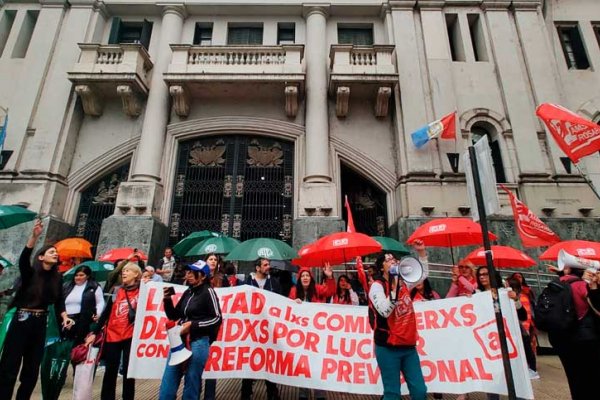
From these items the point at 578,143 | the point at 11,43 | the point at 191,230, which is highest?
the point at 11,43

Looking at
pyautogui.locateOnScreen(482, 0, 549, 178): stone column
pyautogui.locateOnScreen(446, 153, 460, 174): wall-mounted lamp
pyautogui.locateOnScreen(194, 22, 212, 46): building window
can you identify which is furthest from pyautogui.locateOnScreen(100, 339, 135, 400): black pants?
pyautogui.locateOnScreen(194, 22, 212, 46): building window

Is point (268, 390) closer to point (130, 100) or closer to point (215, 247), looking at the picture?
point (215, 247)

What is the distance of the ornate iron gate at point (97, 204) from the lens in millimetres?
11617

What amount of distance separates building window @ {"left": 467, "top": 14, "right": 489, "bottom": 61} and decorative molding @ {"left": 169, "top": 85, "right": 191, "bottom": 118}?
11.5 metres

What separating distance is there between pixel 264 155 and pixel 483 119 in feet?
26.4

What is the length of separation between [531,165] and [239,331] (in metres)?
11.0

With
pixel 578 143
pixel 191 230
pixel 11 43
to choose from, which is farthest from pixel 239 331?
pixel 11 43

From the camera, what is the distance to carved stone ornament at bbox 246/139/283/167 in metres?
12.3

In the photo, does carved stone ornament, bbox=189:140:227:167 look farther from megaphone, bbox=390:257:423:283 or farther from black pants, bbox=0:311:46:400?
megaphone, bbox=390:257:423:283

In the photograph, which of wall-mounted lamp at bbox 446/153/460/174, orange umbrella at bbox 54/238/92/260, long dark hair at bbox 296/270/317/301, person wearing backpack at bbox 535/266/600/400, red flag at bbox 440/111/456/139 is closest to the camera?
person wearing backpack at bbox 535/266/600/400

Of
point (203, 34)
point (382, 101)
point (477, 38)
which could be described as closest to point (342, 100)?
point (382, 101)

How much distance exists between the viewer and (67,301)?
16.3ft

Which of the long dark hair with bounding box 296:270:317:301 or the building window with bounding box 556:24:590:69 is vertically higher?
the building window with bounding box 556:24:590:69

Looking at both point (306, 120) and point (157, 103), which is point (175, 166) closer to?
point (157, 103)
